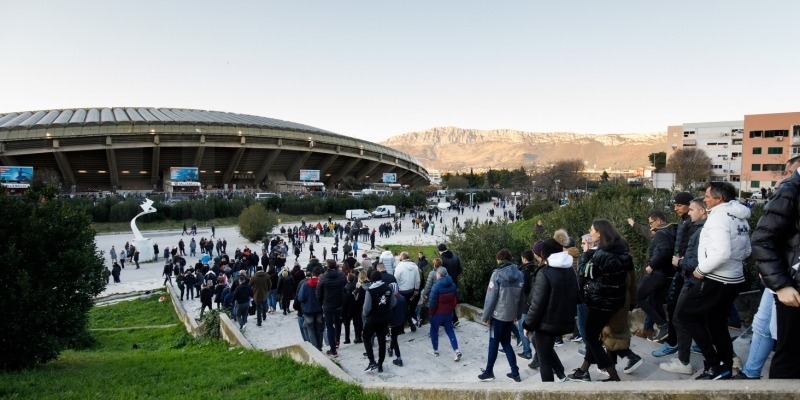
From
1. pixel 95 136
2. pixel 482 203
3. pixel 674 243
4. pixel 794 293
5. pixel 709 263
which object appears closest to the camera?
pixel 794 293

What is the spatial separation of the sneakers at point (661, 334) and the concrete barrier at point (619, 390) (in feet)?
7.43

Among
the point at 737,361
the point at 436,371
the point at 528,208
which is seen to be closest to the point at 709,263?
the point at 737,361

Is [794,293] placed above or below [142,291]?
above

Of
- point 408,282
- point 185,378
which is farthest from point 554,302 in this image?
point 185,378

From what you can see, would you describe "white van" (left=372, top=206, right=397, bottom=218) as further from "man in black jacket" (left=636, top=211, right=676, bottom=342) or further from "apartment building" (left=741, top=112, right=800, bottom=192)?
"man in black jacket" (left=636, top=211, right=676, bottom=342)

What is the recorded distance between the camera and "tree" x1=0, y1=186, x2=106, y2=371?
18.7ft

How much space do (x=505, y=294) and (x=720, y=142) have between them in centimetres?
6385

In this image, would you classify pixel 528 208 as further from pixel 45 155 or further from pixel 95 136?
pixel 45 155

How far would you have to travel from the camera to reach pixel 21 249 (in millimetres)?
5980

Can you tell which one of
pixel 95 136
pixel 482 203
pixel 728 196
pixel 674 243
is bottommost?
pixel 482 203

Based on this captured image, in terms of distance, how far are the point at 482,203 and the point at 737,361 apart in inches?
2327

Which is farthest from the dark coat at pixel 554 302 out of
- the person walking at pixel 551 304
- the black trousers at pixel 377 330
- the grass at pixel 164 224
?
the grass at pixel 164 224

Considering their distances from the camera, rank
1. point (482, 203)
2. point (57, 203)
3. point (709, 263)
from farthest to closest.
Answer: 1. point (482, 203)
2. point (57, 203)
3. point (709, 263)

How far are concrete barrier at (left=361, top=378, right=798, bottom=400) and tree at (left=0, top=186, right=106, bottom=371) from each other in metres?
5.27
